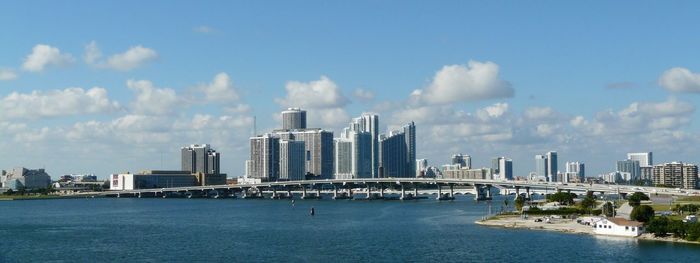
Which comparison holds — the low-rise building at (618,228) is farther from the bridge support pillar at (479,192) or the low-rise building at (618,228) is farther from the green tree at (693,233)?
the bridge support pillar at (479,192)

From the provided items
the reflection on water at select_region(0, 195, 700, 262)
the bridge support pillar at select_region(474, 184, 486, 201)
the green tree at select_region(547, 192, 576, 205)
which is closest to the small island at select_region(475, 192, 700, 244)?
the reflection on water at select_region(0, 195, 700, 262)

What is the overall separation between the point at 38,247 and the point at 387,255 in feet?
90.9

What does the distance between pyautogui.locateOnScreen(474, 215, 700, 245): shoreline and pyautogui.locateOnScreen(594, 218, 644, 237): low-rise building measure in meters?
0.60

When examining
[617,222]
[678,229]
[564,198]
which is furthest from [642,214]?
[564,198]

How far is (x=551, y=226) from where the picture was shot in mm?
76812

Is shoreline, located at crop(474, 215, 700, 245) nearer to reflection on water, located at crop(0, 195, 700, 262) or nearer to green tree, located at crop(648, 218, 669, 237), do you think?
green tree, located at crop(648, 218, 669, 237)

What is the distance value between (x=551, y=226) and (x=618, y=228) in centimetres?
985

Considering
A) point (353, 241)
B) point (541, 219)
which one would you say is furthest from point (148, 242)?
point (541, 219)

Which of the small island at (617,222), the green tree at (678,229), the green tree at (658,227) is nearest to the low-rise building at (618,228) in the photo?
the small island at (617,222)

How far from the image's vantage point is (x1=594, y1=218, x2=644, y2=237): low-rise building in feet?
218

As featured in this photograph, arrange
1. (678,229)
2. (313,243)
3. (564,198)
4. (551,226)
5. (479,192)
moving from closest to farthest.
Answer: (678,229), (313,243), (551,226), (564,198), (479,192)

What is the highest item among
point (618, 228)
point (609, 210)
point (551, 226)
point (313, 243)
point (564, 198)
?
point (564, 198)

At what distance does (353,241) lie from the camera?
221 feet

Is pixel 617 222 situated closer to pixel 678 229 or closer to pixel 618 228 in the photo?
pixel 618 228
